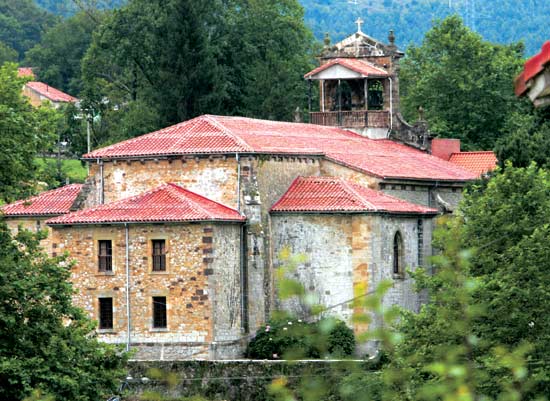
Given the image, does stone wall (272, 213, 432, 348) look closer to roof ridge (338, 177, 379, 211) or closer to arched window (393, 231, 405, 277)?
roof ridge (338, 177, 379, 211)

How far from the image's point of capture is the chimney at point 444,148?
66125 millimetres

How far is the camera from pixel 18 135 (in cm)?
3584

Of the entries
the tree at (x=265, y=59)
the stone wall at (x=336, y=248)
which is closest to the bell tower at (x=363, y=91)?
the tree at (x=265, y=59)

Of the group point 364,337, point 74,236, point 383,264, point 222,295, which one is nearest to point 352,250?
point 383,264

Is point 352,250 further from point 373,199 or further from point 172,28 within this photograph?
point 172,28

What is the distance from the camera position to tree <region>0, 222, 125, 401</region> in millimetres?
32406

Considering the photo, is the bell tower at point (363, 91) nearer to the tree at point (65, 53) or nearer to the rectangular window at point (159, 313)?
the rectangular window at point (159, 313)

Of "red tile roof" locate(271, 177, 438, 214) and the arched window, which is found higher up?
"red tile roof" locate(271, 177, 438, 214)

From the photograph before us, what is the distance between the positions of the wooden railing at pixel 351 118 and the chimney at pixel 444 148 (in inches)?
214

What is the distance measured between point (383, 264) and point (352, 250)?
126 cm

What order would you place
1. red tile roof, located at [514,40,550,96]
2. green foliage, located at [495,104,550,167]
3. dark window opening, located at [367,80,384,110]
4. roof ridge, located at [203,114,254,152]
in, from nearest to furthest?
red tile roof, located at [514,40,550,96]
roof ridge, located at [203,114,254,152]
green foliage, located at [495,104,550,167]
dark window opening, located at [367,80,384,110]

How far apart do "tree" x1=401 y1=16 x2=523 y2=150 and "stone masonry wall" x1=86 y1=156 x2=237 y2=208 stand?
32.2m

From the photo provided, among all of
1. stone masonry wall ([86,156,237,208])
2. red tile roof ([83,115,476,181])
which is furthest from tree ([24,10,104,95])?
stone masonry wall ([86,156,237,208])

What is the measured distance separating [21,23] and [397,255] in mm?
118193
